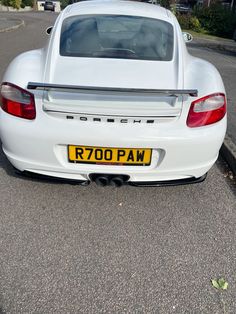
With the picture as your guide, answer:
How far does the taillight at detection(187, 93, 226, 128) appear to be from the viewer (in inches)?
96.0

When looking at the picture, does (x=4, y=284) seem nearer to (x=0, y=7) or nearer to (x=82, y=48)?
(x=82, y=48)

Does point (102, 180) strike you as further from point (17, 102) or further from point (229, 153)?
point (229, 153)

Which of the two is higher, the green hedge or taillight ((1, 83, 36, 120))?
taillight ((1, 83, 36, 120))

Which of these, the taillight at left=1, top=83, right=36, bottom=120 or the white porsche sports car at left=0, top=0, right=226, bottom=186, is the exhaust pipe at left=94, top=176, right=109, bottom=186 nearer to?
the white porsche sports car at left=0, top=0, right=226, bottom=186

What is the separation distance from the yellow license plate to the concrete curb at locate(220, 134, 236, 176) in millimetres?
1487

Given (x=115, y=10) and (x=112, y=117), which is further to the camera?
(x=115, y=10)

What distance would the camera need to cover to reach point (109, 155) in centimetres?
243

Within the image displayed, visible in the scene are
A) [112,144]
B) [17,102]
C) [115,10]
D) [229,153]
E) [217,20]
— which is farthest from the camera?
[217,20]

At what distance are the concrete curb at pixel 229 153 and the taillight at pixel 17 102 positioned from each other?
218cm

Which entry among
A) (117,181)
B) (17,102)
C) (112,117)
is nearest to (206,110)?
(112,117)

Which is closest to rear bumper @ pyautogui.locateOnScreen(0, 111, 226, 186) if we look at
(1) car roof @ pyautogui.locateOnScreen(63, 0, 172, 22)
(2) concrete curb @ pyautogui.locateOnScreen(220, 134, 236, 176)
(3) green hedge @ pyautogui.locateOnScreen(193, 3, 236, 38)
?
(2) concrete curb @ pyautogui.locateOnScreen(220, 134, 236, 176)

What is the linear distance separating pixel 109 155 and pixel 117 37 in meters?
1.29

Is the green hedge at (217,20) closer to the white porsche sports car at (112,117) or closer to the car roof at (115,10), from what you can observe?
the car roof at (115,10)

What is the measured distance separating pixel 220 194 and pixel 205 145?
2.74 feet
